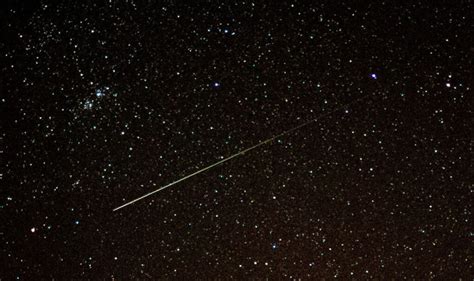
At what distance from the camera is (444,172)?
1.17ft

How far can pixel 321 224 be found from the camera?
1.18 ft

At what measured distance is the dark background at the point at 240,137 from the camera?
35 cm

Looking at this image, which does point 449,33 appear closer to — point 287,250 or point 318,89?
point 318,89

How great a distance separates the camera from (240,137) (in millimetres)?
355

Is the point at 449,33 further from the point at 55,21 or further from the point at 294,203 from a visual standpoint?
the point at 55,21

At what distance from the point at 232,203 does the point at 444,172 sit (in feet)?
0.64

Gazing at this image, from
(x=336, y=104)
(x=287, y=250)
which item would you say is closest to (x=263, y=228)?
(x=287, y=250)

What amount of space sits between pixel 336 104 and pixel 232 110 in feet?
0.31

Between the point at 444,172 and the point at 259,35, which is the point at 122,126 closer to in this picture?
the point at 259,35

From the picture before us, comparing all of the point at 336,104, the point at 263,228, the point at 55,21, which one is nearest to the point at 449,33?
the point at 336,104

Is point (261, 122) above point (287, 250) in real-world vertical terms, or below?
above

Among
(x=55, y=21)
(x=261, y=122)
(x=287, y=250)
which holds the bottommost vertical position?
(x=287, y=250)

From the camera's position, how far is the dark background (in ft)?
1.16

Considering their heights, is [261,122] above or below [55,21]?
below
